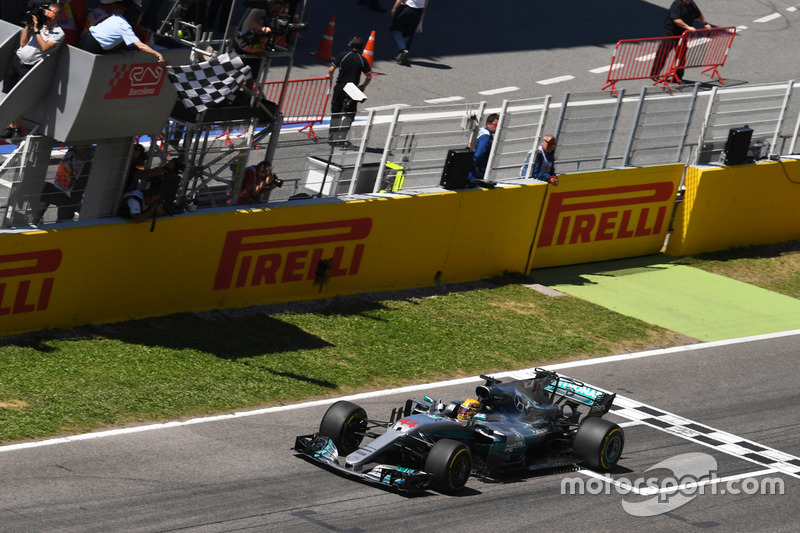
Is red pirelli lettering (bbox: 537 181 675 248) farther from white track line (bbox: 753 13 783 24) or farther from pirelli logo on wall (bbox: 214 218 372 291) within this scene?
white track line (bbox: 753 13 783 24)

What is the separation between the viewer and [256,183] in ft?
53.9

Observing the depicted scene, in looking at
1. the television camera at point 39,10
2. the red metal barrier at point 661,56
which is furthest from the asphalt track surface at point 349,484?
the red metal barrier at point 661,56

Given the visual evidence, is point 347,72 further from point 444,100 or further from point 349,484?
point 349,484

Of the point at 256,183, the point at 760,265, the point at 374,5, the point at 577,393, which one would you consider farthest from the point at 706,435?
the point at 374,5

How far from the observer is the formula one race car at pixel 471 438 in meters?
11.8

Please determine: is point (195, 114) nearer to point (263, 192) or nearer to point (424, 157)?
point (263, 192)

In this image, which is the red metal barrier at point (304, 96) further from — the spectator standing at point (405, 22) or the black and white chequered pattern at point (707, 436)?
the black and white chequered pattern at point (707, 436)

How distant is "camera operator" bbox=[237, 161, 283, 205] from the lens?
645 inches

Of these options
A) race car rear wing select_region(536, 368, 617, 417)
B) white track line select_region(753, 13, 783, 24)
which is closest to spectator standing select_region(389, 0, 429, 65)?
white track line select_region(753, 13, 783, 24)

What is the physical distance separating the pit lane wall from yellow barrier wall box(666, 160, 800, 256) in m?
0.04

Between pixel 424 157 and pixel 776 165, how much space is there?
27.6 ft

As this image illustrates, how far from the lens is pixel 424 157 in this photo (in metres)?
18.6

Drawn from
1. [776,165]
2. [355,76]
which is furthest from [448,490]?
[776,165]

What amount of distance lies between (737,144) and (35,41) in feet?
44.5
